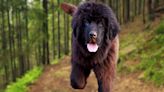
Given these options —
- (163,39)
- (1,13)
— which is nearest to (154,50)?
(163,39)

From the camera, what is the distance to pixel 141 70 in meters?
13.1

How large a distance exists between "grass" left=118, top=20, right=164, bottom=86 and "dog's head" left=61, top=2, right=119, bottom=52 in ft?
17.2

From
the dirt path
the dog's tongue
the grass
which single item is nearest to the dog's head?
the dog's tongue

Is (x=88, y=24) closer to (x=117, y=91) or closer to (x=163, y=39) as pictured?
(x=117, y=91)

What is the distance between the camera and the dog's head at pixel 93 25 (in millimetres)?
6120

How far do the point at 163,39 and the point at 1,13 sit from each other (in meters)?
17.9

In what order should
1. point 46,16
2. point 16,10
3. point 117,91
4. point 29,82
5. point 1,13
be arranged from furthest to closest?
1. point 1,13
2. point 16,10
3. point 46,16
4. point 29,82
5. point 117,91

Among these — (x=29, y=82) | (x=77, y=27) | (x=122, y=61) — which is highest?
(x=77, y=27)

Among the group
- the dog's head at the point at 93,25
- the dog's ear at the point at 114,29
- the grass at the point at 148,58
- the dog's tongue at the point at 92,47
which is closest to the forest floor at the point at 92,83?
the grass at the point at 148,58

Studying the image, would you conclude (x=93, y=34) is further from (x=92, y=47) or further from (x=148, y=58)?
(x=148, y=58)

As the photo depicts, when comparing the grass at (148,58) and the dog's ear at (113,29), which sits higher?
the dog's ear at (113,29)

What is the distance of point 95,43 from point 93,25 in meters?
0.26

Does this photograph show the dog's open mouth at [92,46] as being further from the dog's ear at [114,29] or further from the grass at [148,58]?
the grass at [148,58]

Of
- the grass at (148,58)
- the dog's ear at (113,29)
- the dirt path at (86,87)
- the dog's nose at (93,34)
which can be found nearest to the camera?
the dog's nose at (93,34)
